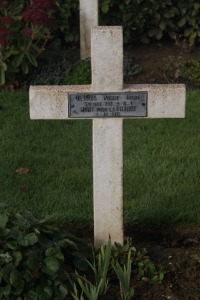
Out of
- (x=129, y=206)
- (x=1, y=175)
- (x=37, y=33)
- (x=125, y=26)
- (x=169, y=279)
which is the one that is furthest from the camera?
(x=125, y=26)

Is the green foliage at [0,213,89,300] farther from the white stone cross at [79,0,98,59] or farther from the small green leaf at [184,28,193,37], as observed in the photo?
the small green leaf at [184,28,193,37]

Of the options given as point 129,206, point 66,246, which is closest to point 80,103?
point 66,246

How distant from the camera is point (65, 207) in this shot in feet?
19.9

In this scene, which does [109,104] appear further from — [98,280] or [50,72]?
[50,72]

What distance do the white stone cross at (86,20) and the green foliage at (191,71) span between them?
105 centimetres

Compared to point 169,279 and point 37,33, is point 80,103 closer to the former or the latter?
point 169,279

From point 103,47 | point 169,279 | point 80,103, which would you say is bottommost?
point 169,279

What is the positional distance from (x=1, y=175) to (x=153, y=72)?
328 centimetres

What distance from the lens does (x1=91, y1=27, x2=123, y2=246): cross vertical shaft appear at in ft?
15.9

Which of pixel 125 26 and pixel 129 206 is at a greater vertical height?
pixel 125 26

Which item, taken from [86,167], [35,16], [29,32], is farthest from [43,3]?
[86,167]

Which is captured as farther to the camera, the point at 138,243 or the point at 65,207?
the point at 65,207

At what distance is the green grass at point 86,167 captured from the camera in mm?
5973

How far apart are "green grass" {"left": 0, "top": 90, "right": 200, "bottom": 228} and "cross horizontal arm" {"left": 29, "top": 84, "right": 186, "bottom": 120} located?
853mm
